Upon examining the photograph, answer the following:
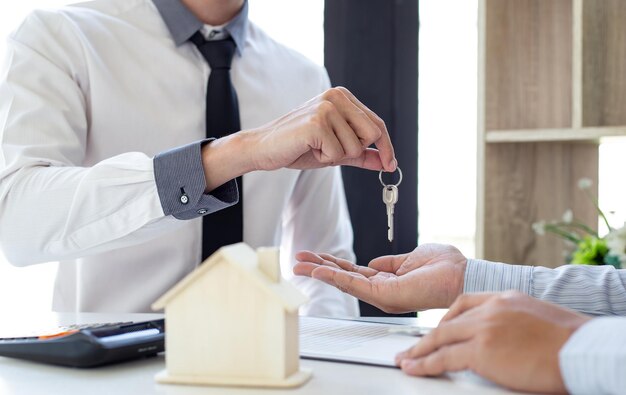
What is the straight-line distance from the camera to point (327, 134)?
3.97 feet

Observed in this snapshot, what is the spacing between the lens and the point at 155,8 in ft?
6.23

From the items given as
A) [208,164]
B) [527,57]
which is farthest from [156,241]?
[527,57]

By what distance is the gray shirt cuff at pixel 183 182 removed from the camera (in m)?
1.38

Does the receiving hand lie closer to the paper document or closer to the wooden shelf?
the paper document

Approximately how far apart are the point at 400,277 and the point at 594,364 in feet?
1.72

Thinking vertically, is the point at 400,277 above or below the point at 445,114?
below

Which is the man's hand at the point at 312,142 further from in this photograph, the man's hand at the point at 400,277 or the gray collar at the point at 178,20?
the gray collar at the point at 178,20

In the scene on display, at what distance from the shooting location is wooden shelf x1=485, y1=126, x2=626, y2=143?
1987 mm

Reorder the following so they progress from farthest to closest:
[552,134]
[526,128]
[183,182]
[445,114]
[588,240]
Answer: [445,114] → [526,128] → [552,134] → [588,240] → [183,182]

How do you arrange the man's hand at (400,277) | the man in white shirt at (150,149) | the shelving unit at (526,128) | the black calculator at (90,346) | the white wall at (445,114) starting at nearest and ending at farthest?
the black calculator at (90,346) → the man's hand at (400,277) → the man in white shirt at (150,149) → the shelving unit at (526,128) → the white wall at (445,114)

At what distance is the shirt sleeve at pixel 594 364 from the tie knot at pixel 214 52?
1300mm

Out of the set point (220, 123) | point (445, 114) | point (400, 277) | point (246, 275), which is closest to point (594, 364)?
point (246, 275)

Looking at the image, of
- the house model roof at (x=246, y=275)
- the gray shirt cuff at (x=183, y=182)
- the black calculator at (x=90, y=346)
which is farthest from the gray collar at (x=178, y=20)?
the house model roof at (x=246, y=275)

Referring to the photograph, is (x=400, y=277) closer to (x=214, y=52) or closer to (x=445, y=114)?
(x=214, y=52)
